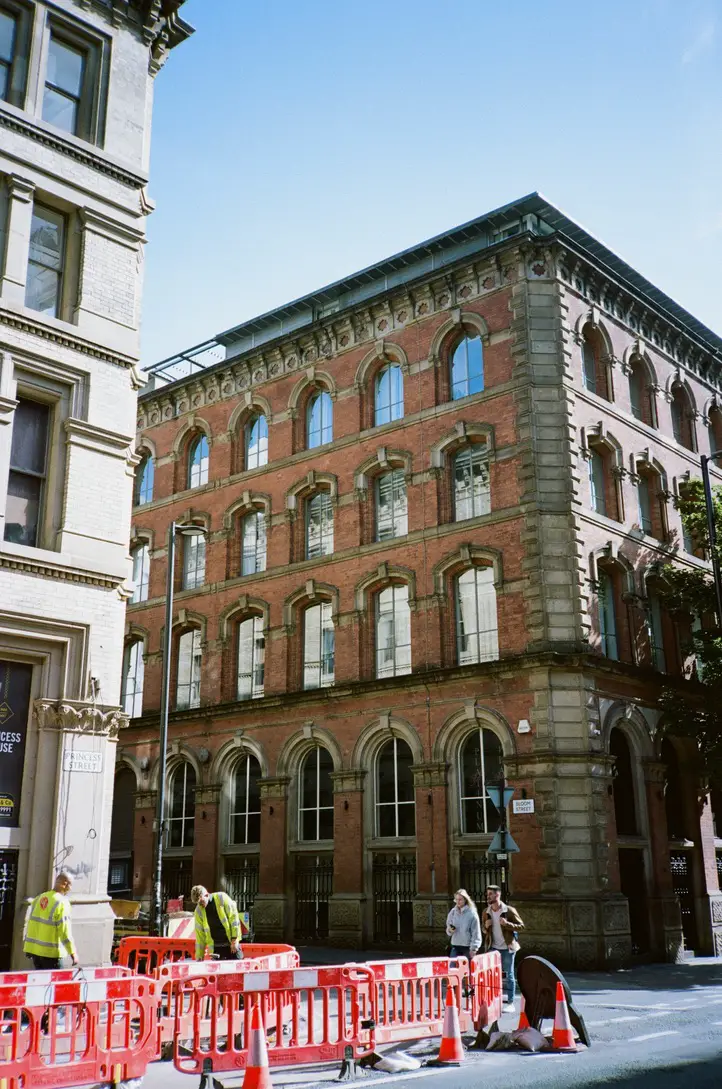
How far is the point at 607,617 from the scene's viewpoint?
27453 mm

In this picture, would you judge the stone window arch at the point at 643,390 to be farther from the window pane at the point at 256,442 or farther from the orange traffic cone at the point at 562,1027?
the orange traffic cone at the point at 562,1027

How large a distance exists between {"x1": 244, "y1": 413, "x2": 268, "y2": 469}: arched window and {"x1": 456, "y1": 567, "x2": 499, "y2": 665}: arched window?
9478 millimetres

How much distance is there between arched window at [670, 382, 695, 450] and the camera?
33.0 m

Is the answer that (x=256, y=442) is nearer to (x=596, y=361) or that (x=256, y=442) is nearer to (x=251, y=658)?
(x=251, y=658)

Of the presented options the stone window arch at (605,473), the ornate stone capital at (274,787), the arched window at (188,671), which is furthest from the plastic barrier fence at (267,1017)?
the arched window at (188,671)

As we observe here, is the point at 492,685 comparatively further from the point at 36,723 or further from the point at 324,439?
the point at 36,723

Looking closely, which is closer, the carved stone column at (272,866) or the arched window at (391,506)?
the carved stone column at (272,866)

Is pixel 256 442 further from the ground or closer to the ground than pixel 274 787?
further from the ground

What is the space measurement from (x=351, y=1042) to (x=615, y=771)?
52.3 ft

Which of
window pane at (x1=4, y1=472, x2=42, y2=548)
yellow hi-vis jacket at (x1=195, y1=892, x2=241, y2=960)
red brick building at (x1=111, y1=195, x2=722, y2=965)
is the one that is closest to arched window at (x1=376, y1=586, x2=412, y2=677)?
red brick building at (x1=111, y1=195, x2=722, y2=965)

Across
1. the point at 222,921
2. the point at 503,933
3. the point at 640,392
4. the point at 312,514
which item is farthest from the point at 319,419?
the point at 222,921

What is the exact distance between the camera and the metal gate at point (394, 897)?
2631cm

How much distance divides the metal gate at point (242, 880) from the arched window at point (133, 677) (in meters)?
6.86

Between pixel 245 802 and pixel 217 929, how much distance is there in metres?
18.3
